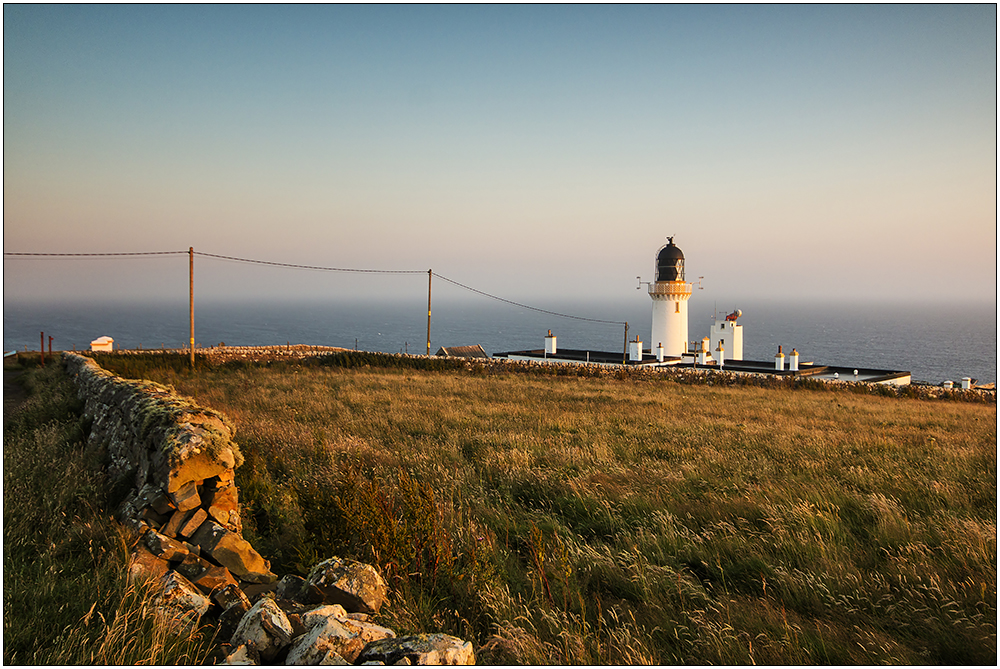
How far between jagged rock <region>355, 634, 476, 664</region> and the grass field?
0.49m

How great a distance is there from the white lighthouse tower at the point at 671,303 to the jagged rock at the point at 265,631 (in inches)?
1567

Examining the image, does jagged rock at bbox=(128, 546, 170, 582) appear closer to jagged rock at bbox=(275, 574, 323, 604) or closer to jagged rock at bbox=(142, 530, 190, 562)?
jagged rock at bbox=(142, 530, 190, 562)

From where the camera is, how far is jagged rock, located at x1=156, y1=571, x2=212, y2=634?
127 inches

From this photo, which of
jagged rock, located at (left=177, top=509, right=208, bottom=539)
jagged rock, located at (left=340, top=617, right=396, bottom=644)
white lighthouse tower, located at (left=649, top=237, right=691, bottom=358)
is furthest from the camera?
white lighthouse tower, located at (left=649, top=237, right=691, bottom=358)

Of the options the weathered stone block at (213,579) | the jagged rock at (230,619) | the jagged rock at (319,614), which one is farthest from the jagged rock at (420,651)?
the weathered stone block at (213,579)

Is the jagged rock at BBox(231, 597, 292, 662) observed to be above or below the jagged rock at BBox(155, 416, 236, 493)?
below

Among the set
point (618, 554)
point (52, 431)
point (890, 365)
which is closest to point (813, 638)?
point (618, 554)

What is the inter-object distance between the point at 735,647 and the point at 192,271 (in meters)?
26.8

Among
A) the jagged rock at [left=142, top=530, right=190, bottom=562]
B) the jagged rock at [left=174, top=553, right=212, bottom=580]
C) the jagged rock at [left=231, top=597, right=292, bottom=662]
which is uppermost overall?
the jagged rock at [left=231, top=597, right=292, bottom=662]

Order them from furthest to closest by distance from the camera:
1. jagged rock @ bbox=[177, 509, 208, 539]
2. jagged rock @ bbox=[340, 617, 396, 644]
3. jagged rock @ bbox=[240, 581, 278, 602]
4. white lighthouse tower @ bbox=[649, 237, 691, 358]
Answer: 1. white lighthouse tower @ bbox=[649, 237, 691, 358]
2. jagged rock @ bbox=[177, 509, 208, 539]
3. jagged rock @ bbox=[240, 581, 278, 602]
4. jagged rock @ bbox=[340, 617, 396, 644]

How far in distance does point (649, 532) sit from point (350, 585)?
2.72m

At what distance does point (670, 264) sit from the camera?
4191cm

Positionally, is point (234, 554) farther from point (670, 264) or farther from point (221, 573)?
point (670, 264)

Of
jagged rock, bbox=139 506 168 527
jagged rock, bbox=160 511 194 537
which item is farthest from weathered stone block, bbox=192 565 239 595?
jagged rock, bbox=139 506 168 527
